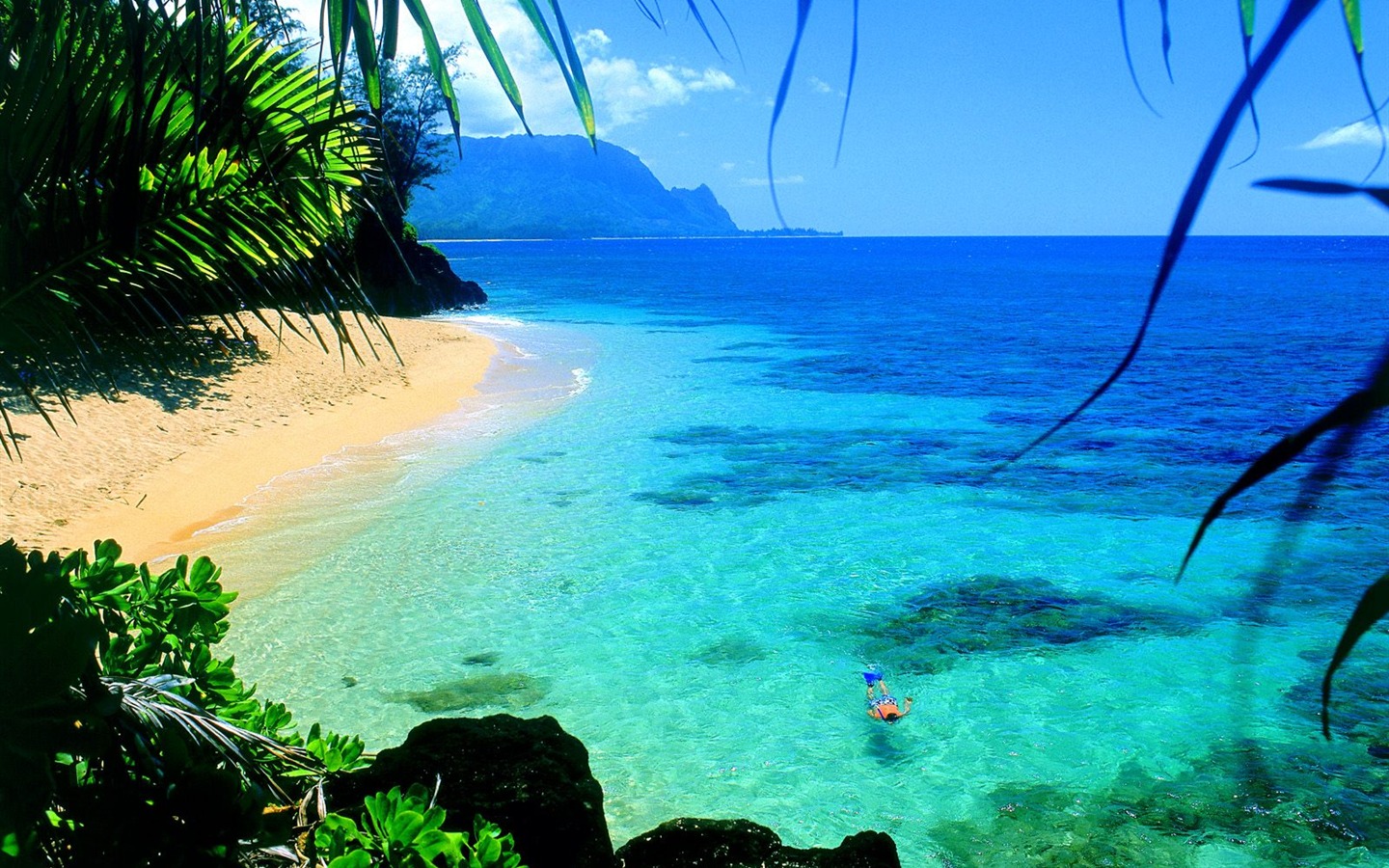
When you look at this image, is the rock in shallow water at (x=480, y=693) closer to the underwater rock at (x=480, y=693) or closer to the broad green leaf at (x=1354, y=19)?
the underwater rock at (x=480, y=693)

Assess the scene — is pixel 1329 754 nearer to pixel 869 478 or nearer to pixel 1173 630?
pixel 1173 630

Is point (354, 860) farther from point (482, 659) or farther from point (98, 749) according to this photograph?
point (482, 659)

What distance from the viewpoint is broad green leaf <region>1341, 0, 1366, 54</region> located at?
0.81m

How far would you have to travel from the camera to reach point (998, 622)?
347 inches

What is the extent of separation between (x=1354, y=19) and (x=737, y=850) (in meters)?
3.39

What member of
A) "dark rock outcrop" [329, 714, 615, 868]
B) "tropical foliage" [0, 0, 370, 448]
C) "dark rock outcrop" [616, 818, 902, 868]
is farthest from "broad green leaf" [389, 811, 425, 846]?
"dark rock outcrop" [616, 818, 902, 868]

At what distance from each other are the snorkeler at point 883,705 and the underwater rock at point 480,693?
2.34 m

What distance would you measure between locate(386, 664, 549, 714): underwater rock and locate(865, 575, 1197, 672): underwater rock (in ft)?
→ 8.83

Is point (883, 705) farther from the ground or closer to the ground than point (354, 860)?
closer to the ground

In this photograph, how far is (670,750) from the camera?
21.7ft

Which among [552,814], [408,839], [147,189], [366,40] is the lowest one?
[552,814]

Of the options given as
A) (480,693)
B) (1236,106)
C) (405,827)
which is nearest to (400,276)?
(480,693)

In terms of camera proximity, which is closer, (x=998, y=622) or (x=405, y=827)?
(x=405, y=827)

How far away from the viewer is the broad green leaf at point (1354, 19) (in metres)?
0.81
